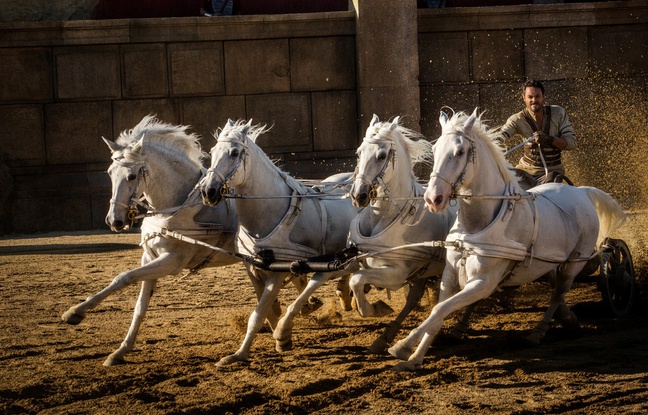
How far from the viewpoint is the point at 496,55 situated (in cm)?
1666

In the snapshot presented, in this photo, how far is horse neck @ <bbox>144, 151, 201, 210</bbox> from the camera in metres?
8.24

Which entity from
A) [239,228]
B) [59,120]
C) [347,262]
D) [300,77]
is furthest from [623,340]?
[59,120]

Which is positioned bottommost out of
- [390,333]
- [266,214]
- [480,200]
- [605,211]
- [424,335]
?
[390,333]

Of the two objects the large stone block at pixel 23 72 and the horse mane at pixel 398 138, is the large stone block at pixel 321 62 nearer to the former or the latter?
the large stone block at pixel 23 72

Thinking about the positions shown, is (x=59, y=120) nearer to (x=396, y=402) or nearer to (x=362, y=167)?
(x=362, y=167)

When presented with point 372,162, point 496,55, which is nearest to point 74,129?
point 496,55

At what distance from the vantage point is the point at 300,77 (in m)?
16.4

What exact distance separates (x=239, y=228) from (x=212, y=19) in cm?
838

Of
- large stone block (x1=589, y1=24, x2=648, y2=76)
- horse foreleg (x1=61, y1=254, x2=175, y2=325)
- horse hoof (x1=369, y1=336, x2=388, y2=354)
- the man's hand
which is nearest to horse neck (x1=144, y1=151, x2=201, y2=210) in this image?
horse foreleg (x1=61, y1=254, x2=175, y2=325)

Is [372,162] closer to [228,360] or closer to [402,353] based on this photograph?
[402,353]

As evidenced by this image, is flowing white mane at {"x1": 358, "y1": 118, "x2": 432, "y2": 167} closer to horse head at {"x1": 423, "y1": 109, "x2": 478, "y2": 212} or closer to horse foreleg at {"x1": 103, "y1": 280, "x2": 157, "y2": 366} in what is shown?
horse head at {"x1": 423, "y1": 109, "x2": 478, "y2": 212}

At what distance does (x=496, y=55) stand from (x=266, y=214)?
369 inches

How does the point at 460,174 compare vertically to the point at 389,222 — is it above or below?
above

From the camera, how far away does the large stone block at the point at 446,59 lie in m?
16.5
